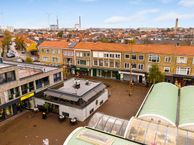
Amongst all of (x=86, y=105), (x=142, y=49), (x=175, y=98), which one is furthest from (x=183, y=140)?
(x=142, y=49)

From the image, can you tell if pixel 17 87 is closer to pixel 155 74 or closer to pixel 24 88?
pixel 24 88

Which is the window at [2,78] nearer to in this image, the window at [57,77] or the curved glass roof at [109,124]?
the window at [57,77]

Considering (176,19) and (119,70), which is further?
(176,19)

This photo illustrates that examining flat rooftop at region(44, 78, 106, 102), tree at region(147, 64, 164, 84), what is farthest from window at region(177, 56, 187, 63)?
flat rooftop at region(44, 78, 106, 102)

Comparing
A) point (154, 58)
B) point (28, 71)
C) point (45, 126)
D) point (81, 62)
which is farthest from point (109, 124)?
point (81, 62)

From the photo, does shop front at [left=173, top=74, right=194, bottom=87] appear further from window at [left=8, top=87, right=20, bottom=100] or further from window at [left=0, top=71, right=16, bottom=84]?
window at [left=0, top=71, right=16, bottom=84]

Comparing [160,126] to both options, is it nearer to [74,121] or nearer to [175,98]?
[175,98]

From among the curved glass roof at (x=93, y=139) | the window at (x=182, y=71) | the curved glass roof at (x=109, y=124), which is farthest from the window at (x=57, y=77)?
the window at (x=182, y=71)
